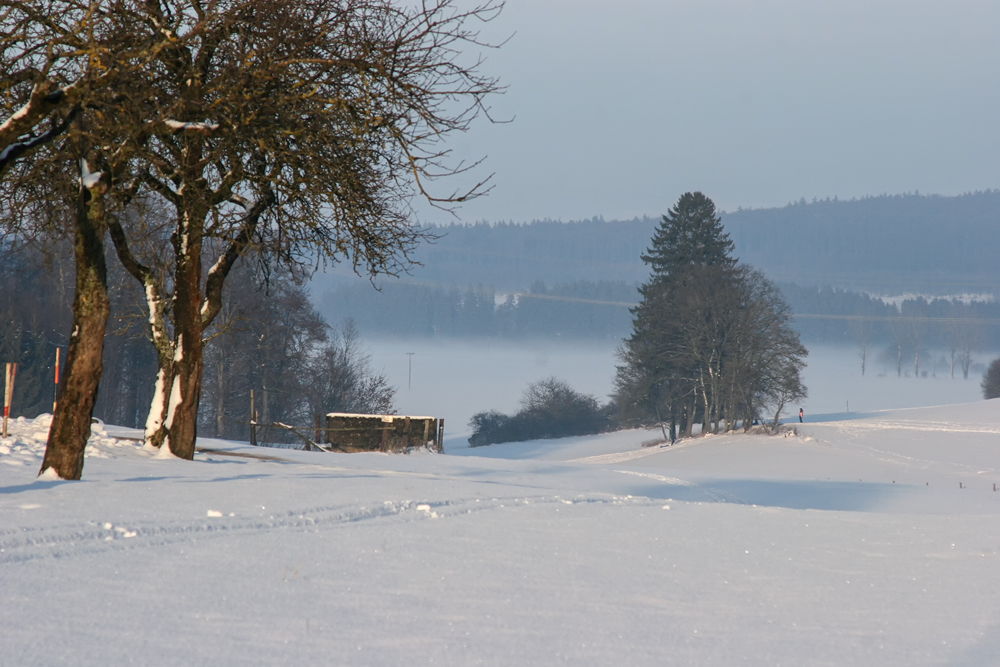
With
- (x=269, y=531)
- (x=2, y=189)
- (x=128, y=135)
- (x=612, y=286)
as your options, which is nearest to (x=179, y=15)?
(x=128, y=135)

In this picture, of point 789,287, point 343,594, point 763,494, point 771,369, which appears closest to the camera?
point 343,594

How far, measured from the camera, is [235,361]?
43594 millimetres

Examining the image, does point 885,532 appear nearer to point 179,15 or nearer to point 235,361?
point 179,15

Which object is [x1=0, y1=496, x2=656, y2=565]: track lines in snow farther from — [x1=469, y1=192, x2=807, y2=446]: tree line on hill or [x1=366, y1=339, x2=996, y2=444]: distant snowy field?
[x1=366, y1=339, x2=996, y2=444]: distant snowy field

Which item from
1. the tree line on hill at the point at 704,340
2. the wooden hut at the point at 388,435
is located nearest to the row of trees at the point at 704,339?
the tree line on hill at the point at 704,340

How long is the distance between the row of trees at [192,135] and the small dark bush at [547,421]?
6149 cm

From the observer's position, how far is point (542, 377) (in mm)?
121375

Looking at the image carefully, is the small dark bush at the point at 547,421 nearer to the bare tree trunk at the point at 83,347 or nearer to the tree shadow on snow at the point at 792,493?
the tree shadow on snow at the point at 792,493

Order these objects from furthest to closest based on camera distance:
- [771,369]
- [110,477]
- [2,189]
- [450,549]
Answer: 1. [771,369]
2. [2,189]
3. [110,477]
4. [450,549]

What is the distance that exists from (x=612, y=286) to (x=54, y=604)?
190 meters

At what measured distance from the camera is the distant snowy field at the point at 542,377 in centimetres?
9950

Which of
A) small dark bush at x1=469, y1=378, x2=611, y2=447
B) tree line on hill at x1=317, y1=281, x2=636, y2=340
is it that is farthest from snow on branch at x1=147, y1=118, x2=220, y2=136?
tree line on hill at x1=317, y1=281, x2=636, y2=340

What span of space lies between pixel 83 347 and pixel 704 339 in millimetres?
49936

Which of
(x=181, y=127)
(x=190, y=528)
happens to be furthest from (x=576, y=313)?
(x=190, y=528)
